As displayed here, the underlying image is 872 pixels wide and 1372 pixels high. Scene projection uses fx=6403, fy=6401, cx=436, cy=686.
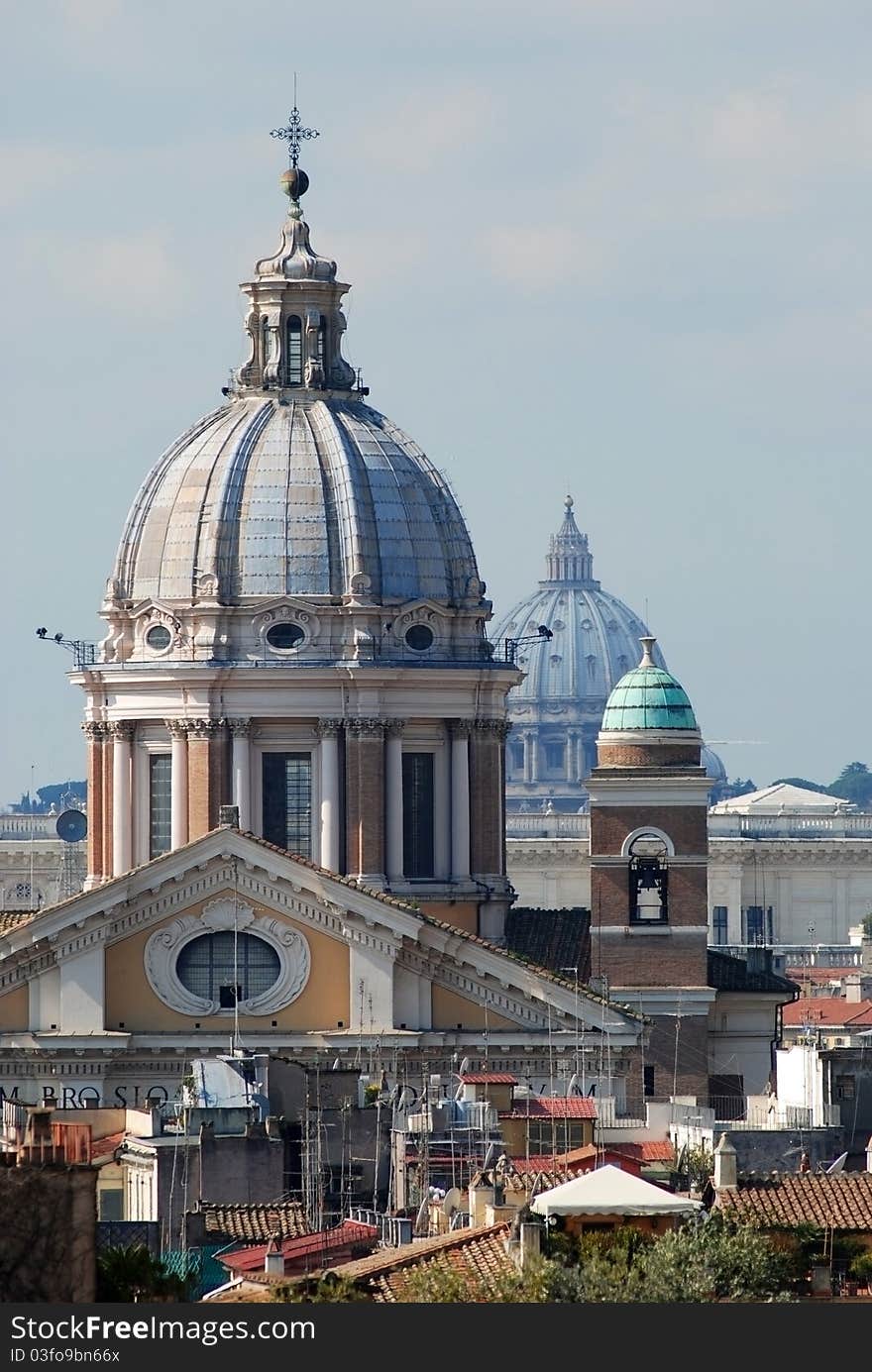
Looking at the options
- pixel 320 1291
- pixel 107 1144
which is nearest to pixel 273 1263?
pixel 320 1291

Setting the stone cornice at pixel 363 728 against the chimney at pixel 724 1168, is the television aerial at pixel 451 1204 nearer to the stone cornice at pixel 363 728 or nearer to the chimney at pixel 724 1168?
the chimney at pixel 724 1168

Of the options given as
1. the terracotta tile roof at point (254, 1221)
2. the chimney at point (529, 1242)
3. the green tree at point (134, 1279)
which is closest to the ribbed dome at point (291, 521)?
the terracotta tile roof at point (254, 1221)

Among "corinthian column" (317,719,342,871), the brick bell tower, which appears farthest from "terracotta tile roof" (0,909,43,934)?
the brick bell tower

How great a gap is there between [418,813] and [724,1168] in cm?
4213

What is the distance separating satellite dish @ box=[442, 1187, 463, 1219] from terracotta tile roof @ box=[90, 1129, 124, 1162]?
13.7ft

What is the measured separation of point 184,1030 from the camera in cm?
10712

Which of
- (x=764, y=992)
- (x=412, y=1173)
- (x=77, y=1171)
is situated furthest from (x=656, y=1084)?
(x=77, y=1171)

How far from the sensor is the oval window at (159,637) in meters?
120

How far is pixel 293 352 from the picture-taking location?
12288 cm

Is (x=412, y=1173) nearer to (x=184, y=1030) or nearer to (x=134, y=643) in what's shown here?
(x=184, y=1030)

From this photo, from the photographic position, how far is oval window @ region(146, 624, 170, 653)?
4707 inches

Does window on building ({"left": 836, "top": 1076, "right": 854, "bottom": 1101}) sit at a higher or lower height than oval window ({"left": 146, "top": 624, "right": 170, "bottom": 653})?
lower

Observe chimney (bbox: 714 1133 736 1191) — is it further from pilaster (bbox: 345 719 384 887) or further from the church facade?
pilaster (bbox: 345 719 384 887)

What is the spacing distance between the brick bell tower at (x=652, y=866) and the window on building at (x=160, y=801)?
28.9 feet
